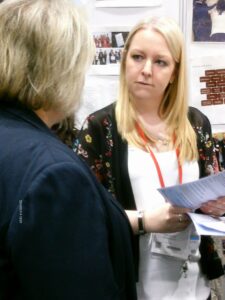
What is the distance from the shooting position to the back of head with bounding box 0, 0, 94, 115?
31.4 inches

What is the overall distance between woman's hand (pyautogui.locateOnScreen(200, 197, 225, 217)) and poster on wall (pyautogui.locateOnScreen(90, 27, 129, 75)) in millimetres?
774

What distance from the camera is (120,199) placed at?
136 centimetres

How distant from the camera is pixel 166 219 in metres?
1.23

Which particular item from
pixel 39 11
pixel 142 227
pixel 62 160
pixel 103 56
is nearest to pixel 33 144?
pixel 62 160

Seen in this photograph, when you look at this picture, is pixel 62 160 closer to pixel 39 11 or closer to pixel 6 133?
pixel 6 133

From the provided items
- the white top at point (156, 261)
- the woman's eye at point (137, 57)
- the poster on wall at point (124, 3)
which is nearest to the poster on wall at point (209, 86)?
the poster on wall at point (124, 3)

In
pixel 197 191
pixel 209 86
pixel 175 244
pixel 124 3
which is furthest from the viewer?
pixel 209 86

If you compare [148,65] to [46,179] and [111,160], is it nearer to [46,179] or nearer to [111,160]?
[111,160]

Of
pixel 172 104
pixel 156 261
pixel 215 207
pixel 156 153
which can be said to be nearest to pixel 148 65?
pixel 172 104

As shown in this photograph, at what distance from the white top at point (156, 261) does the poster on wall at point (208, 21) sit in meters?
0.63

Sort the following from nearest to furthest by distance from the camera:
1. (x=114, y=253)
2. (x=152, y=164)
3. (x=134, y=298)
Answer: (x=114, y=253), (x=134, y=298), (x=152, y=164)

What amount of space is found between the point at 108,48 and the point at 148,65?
14.2 inches

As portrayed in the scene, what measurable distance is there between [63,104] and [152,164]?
58 centimetres

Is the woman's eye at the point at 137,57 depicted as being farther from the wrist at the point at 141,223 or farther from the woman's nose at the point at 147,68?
the wrist at the point at 141,223
